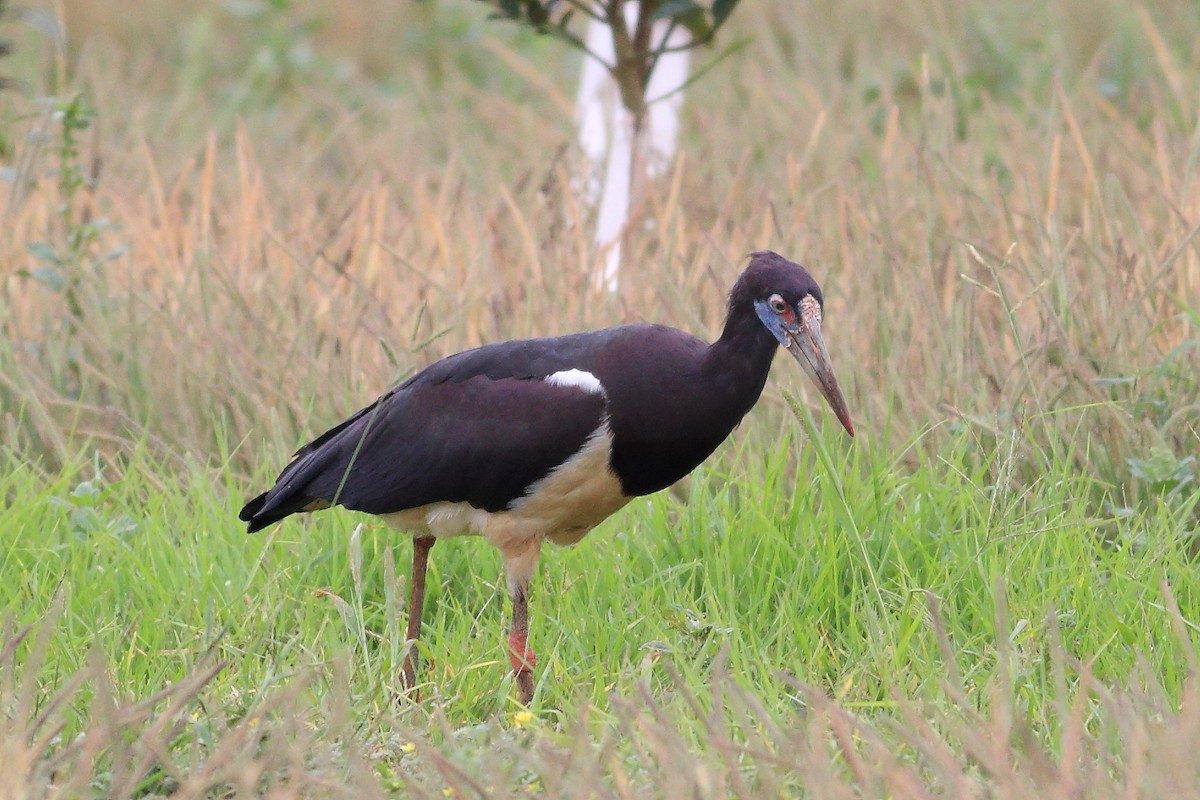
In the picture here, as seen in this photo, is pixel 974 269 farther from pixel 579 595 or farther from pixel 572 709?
pixel 572 709

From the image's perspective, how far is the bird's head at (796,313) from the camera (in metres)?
3.37

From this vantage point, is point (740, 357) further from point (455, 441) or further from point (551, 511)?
point (455, 441)

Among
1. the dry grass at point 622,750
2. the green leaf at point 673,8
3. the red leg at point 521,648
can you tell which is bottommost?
the red leg at point 521,648

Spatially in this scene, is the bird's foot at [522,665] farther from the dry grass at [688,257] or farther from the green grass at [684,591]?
the dry grass at [688,257]

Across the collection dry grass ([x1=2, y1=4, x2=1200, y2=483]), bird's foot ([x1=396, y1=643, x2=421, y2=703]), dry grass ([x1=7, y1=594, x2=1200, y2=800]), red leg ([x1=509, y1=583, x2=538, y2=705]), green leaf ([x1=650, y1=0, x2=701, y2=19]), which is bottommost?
bird's foot ([x1=396, y1=643, x2=421, y2=703])

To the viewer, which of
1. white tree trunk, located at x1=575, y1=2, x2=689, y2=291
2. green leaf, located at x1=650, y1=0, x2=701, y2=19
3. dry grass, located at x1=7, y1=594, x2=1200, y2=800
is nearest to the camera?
dry grass, located at x1=7, y1=594, x2=1200, y2=800

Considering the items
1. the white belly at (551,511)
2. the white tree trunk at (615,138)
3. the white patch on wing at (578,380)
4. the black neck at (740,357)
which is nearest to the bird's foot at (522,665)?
the white belly at (551,511)

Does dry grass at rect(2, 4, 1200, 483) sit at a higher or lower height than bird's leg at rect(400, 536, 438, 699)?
higher

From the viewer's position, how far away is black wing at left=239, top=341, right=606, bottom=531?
3436 mm

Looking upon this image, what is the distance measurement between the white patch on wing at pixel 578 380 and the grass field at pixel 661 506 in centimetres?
46

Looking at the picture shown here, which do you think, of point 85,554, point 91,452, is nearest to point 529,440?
point 85,554

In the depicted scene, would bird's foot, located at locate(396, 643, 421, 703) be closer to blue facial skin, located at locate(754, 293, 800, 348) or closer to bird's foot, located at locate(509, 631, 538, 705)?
bird's foot, located at locate(509, 631, 538, 705)

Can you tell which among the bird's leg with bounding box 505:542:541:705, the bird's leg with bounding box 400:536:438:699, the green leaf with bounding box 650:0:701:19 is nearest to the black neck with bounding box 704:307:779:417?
the bird's leg with bounding box 505:542:541:705

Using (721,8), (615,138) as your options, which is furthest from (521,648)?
(615,138)
